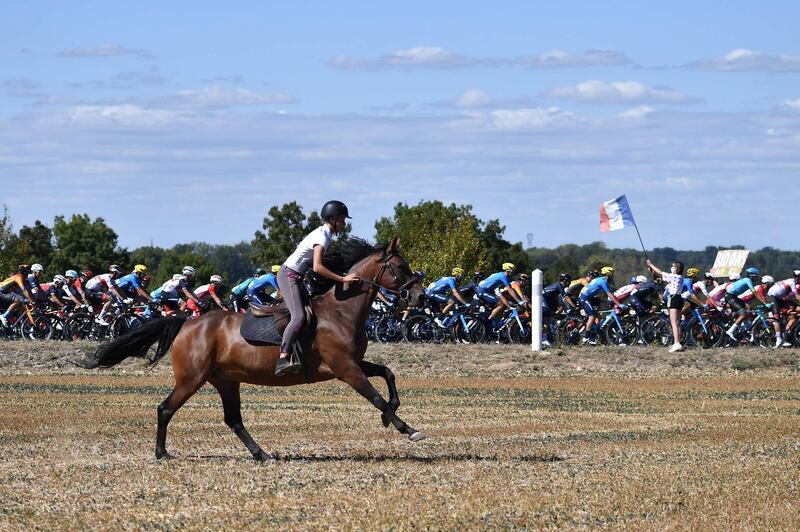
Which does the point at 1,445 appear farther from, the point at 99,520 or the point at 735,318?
the point at 735,318

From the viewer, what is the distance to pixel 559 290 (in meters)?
34.5

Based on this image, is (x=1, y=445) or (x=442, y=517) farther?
(x=1, y=445)

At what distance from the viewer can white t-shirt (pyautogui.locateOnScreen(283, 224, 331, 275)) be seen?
576 inches

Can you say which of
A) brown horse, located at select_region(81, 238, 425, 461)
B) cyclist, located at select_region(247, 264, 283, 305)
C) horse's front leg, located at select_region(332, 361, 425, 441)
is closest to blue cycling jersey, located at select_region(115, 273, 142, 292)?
cyclist, located at select_region(247, 264, 283, 305)

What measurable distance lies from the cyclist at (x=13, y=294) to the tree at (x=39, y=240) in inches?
2977

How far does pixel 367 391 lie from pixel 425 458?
2.82 feet

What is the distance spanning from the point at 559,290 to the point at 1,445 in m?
20.4

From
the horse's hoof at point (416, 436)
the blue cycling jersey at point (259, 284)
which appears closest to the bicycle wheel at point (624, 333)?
the blue cycling jersey at point (259, 284)

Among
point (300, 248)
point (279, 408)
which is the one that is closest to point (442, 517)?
point (300, 248)

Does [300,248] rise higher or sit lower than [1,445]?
higher

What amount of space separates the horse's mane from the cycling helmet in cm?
55

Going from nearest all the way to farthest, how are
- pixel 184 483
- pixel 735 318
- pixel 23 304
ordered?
1. pixel 184 483
2. pixel 735 318
3. pixel 23 304

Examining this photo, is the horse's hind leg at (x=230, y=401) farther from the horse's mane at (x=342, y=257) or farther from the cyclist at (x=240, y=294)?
the cyclist at (x=240, y=294)

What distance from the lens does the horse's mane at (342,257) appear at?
15.1 m
